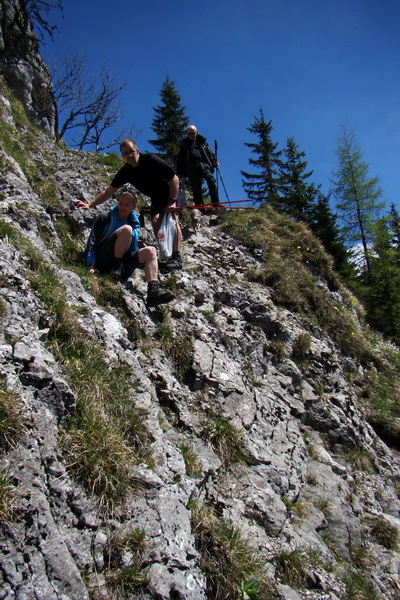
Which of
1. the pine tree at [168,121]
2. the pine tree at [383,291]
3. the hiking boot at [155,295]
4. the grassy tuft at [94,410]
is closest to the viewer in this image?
the grassy tuft at [94,410]

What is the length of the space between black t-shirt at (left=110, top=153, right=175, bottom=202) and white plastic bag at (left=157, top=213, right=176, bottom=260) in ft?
1.40

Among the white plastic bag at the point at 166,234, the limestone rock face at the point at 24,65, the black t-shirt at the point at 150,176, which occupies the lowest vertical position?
the white plastic bag at the point at 166,234

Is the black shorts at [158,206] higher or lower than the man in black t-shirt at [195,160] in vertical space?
lower

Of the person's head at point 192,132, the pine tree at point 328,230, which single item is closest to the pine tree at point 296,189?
the pine tree at point 328,230

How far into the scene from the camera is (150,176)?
670 centimetres

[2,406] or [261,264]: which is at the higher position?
Result: [261,264]

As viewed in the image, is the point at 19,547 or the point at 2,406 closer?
the point at 19,547

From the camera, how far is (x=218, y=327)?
6617 millimetres

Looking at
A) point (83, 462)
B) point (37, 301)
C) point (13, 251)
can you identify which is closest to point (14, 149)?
point (13, 251)

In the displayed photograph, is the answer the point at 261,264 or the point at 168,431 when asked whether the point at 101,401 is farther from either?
the point at 261,264

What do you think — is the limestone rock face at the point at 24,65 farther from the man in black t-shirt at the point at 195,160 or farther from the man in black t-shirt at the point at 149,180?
the man in black t-shirt at the point at 149,180

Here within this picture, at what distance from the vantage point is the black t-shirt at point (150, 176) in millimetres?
6543

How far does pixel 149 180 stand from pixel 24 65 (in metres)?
11.4

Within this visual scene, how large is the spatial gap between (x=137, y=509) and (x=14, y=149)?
8.33 metres
